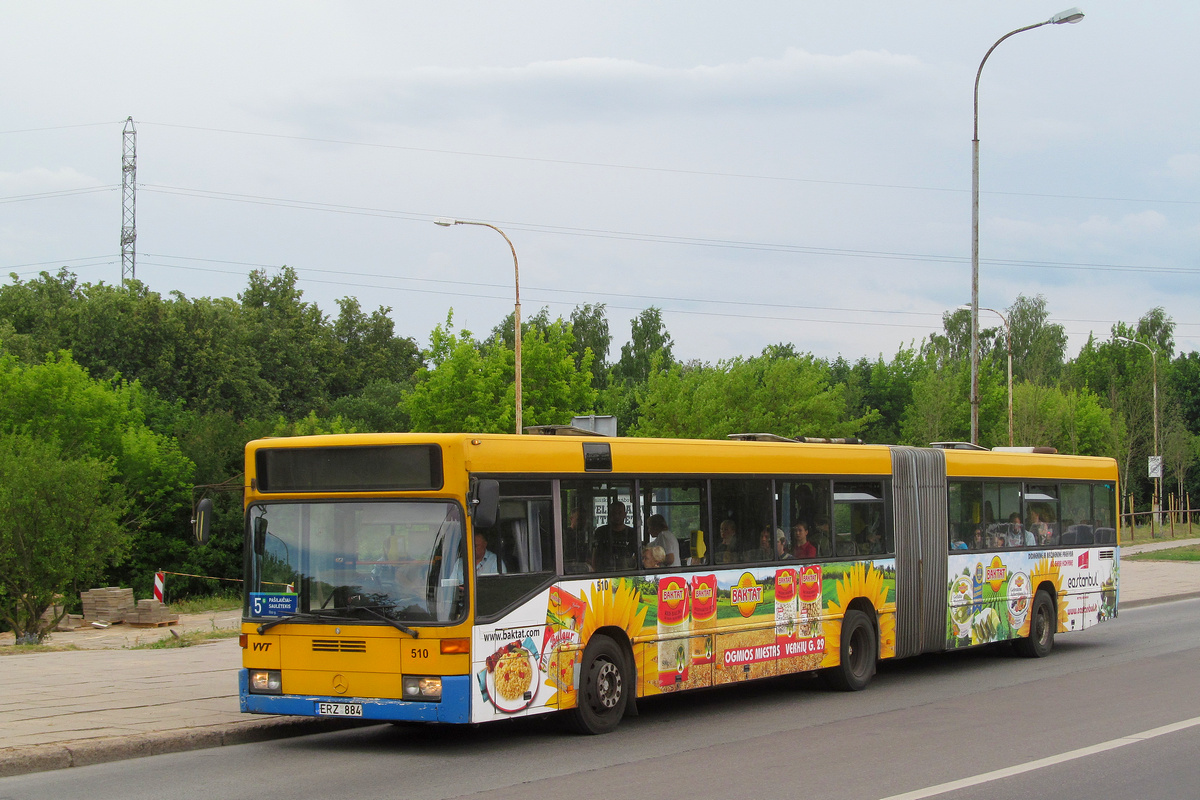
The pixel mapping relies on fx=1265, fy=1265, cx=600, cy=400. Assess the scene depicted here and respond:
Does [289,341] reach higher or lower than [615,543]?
higher

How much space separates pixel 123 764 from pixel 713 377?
163 ft

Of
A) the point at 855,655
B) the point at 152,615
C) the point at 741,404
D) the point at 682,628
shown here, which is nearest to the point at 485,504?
the point at 682,628

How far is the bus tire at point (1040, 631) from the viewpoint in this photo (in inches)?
687

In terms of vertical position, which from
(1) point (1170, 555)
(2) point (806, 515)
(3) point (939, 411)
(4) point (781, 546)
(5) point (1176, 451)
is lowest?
(1) point (1170, 555)

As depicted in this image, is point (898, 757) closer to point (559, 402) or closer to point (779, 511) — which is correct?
point (779, 511)

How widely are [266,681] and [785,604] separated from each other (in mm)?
5456

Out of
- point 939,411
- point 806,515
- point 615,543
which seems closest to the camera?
point 615,543

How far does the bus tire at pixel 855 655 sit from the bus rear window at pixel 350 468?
606 cm

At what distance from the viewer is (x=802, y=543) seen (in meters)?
13.6

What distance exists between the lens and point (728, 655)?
12359mm

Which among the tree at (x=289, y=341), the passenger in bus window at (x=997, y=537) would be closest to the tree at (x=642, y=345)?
the tree at (x=289, y=341)

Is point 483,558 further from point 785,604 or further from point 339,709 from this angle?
point 785,604

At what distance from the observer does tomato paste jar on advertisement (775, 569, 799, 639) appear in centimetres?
1305

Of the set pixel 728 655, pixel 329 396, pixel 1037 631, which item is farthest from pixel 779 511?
pixel 329 396
